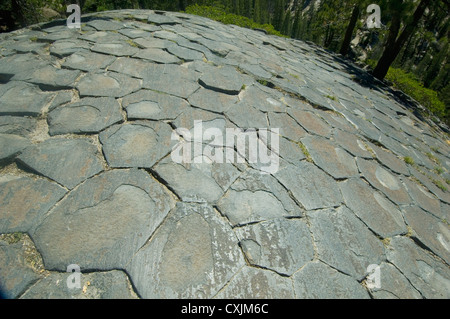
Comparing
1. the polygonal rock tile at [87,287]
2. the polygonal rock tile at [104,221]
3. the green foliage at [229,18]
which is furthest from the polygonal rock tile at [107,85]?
the green foliage at [229,18]

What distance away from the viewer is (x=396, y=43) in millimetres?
6828

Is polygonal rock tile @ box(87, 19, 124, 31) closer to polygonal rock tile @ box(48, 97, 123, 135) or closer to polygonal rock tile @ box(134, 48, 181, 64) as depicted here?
polygonal rock tile @ box(134, 48, 181, 64)

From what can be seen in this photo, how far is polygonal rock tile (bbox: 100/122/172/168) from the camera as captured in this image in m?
1.92

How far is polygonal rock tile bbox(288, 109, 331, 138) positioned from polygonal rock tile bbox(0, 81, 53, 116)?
2922 millimetres

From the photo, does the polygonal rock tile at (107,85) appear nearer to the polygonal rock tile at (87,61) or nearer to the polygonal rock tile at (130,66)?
the polygonal rock tile at (130,66)

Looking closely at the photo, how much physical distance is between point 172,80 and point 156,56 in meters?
0.81

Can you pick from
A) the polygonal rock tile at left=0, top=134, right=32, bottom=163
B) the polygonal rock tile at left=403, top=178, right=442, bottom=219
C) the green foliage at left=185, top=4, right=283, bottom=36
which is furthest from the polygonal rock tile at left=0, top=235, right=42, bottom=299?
the green foliage at left=185, top=4, right=283, bottom=36

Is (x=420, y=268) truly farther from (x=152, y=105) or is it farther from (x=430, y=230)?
(x=152, y=105)

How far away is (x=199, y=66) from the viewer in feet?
11.8

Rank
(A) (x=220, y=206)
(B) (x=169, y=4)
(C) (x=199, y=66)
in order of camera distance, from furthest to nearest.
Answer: (B) (x=169, y=4) < (C) (x=199, y=66) < (A) (x=220, y=206)

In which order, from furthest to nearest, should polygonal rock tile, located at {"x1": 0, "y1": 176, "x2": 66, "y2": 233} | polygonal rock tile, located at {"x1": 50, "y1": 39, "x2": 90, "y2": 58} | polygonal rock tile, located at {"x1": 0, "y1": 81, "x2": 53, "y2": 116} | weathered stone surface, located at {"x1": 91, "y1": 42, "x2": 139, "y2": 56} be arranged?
weathered stone surface, located at {"x1": 91, "y1": 42, "x2": 139, "y2": 56}, polygonal rock tile, located at {"x1": 50, "y1": 39, "x2": 90, "y2": 58}, polygonal rock tile, located at {"x1": 0, "y1": 81, "x2": 53, "y2": 116}, polygonal rock tile, located at {"x1": 0, "y1": 176, "x2": 66, "y2": 233}
